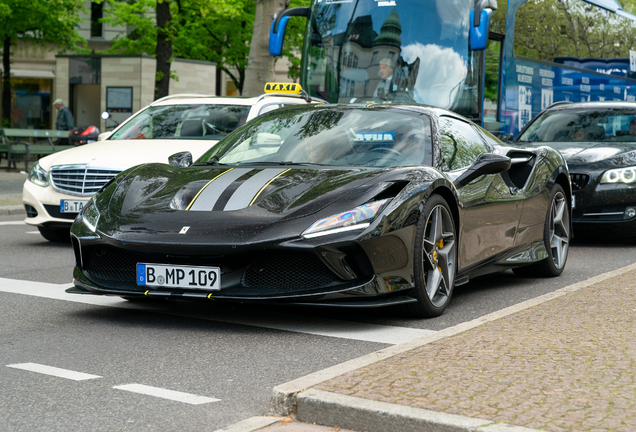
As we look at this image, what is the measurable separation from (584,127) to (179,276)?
7.51 metres

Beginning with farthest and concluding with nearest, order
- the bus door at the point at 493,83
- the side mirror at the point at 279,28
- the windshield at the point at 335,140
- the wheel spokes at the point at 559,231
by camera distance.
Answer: the side mirror at the point at 279,28 → the bus door at the point at 493,83 → the wheel spokes at the point at 559,231 → the windshield at the point at 335,140

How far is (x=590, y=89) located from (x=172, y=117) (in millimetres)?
9777

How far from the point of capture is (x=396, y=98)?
12.9 m

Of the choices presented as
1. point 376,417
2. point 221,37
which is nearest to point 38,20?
point 221,37

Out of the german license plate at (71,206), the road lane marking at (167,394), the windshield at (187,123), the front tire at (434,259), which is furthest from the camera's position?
the windshield at (187,123)

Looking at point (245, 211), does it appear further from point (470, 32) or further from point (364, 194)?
point (470, 32)

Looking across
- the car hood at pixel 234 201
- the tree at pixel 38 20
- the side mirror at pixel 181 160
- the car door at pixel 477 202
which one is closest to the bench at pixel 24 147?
the tree at pixel 38 20

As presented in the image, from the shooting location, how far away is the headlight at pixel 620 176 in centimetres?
1023

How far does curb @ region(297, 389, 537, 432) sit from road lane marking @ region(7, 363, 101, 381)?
3.97ft

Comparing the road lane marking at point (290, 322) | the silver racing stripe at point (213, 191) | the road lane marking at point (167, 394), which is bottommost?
the road lane marking at point (290, 322)

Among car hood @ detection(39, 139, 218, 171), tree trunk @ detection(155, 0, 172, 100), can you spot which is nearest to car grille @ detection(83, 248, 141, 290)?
car hood @ detection(39, 139, 218, 171)

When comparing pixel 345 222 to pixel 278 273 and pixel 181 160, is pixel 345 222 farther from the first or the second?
pixel 181 160

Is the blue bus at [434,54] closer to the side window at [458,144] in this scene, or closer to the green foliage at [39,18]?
the side window at [458,144]

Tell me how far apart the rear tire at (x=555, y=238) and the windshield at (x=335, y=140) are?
6.06 feet
